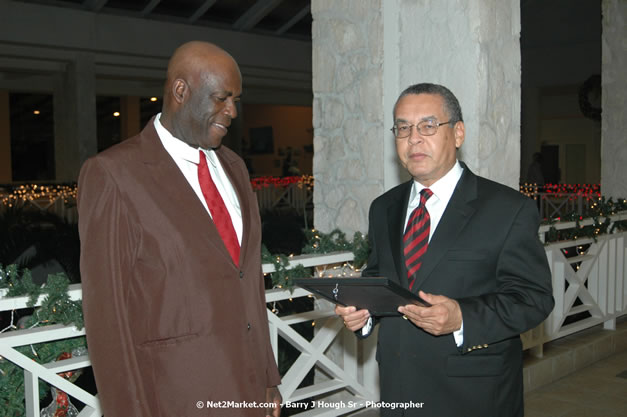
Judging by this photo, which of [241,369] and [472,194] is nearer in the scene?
[241,369]

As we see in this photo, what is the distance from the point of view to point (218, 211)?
1.97 meters

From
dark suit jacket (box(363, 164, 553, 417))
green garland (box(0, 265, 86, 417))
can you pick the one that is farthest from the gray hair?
green garland (box(0, 265, 86, 417))

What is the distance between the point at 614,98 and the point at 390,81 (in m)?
4.08

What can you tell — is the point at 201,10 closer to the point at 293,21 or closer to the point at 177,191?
the point at 293,21

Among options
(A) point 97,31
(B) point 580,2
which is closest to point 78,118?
(A) point 97,31

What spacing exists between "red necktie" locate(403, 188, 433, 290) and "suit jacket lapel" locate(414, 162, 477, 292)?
0.13ft

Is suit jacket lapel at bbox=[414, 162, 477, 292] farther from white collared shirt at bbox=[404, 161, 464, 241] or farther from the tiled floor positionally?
the tiled floor

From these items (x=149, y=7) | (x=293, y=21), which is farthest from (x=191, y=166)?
(x=293, y=21)

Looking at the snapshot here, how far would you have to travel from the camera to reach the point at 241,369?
1.93 metres

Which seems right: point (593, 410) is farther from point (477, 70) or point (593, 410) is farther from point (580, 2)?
point (580, 2)

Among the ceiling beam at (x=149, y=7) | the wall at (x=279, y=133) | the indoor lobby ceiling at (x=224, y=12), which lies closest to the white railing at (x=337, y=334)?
the ceiling beam at (x=149, y=7)

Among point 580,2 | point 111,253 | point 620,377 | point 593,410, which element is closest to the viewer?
point 111,253

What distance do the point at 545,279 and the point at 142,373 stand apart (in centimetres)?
119

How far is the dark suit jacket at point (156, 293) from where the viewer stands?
5.69 feet
